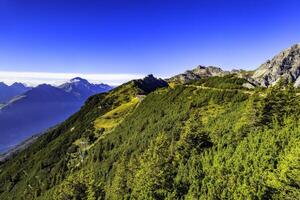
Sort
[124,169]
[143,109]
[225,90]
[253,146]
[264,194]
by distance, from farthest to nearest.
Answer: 1. [143,109]
2. [225,90]
3. [124,169]
4. [253,146]
5. [264,194]

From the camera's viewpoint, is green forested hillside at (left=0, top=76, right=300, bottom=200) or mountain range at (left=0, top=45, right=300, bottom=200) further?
mountain range at (left=0, top=45, right=300, bottom=200)

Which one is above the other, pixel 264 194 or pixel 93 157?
pixel 264 194

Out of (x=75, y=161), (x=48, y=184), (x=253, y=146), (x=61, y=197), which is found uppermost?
(x=253, y=146)

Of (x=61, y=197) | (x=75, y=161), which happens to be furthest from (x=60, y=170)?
(x=61, y=197)

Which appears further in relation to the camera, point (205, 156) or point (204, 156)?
point (204, 156)

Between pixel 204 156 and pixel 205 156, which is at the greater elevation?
pixel 205 156

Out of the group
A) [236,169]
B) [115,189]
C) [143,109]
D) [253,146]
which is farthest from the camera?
[143,109]

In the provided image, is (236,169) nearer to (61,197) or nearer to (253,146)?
(253,146)

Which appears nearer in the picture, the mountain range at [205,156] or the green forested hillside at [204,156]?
the green forested hillside at [204,156]

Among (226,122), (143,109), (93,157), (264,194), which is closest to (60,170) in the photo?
(93,157)

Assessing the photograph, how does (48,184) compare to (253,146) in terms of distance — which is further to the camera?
(48,184)
